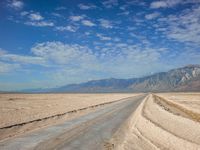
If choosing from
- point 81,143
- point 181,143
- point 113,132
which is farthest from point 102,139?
point 181,143

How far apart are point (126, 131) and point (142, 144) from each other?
3.92 meters

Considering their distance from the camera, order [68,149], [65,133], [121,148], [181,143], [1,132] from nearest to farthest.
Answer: [68,149], [121,148], [181,143], [65,133], [1,132]

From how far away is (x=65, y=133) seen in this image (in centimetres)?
1767

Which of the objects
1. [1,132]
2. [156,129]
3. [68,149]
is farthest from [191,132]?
[1,132]

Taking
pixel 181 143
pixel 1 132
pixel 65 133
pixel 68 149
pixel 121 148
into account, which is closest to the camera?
pixel 68 149

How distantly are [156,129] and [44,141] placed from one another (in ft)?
27.3

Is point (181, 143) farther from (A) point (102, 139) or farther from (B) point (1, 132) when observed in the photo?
(B) point (1, 132)

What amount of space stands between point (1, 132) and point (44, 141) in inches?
217

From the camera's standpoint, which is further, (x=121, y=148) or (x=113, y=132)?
(x=113, y=132)

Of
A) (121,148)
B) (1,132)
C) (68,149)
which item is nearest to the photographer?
(68,149)

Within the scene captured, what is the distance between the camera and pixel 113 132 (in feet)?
61.2

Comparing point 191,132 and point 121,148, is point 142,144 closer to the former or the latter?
point 121,148

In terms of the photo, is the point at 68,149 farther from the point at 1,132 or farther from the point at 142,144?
the point at 1,132

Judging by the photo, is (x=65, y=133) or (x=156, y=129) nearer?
(x=65, y=133)
